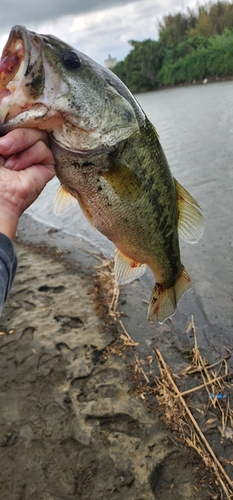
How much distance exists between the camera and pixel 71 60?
181 centimetres

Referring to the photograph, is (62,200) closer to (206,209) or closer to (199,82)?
(206,209)

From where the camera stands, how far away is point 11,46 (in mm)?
1602

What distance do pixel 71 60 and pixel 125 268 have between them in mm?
1320

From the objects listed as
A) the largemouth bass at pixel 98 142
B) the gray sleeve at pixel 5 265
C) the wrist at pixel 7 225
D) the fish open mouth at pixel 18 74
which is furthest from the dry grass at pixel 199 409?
the fish open mouth at pixel 18 74

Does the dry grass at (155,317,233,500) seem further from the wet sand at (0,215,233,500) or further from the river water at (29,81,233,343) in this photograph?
the river water at (29,81,233,343)

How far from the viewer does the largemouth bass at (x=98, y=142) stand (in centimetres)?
165

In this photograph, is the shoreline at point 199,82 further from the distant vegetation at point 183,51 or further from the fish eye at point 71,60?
the fish eye at point 71,60

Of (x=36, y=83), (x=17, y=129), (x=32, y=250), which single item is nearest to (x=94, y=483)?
(x=17, y=129)

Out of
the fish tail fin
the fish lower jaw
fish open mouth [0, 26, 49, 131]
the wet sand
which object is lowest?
the wet sand

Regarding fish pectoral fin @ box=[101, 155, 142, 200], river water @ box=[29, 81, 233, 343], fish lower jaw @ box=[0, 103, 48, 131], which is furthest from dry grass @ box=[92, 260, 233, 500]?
fish lower jaw @ box=[0, 103, 48, 131]

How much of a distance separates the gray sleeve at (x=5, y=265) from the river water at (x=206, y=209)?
3.47m

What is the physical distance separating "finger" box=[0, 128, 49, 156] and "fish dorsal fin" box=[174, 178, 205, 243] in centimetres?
107

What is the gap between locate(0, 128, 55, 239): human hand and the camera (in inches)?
69.0

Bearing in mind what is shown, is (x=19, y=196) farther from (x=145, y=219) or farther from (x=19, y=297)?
(x=19, y=297)
